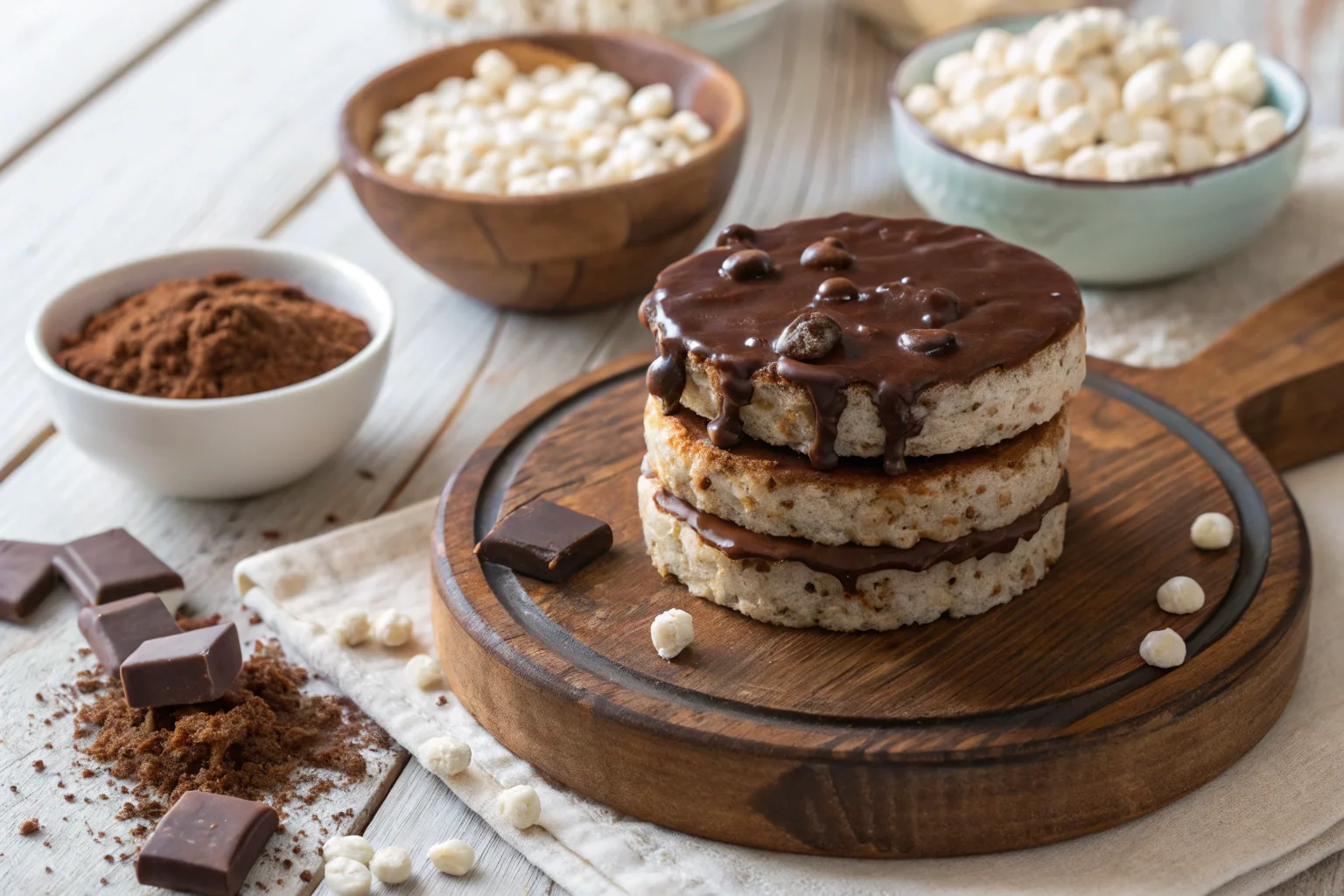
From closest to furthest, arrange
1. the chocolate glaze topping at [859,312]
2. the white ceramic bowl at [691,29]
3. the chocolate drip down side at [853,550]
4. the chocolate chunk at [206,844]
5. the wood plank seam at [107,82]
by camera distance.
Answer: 1. the chocolate chunk at [206,844]
2. the chocolate glaze topping at [859,312]
3. the chocolate drip down side at [853,550]
4. the white ceramic bowl at [691,29]
5. the wood plank seam at [107,82]

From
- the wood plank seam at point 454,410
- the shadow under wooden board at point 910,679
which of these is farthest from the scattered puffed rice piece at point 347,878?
the wood plank seam at point 454,410

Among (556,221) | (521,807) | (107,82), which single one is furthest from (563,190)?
(107,82)

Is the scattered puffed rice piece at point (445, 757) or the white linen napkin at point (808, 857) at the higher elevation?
the scattered puffed rice piece at point (445, 757)

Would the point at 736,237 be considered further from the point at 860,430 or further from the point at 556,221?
the point at 556,221

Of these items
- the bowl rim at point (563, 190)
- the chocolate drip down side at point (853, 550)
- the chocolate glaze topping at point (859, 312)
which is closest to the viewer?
the chocolate glaze topping at point (859, 312)

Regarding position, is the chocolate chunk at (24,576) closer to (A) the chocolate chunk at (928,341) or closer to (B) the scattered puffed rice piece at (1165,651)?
(A) the chocolate chunk at (928,341)

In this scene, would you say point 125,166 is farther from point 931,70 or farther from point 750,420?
point 750,420

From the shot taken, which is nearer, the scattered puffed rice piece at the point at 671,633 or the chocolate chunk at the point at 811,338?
the chocolate chunk at the point at 811,338
